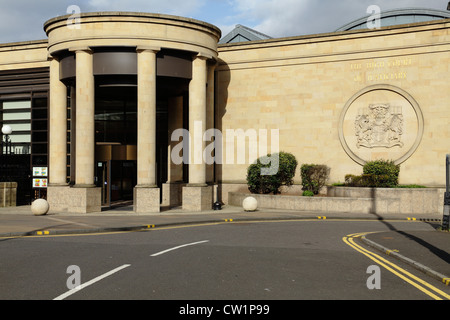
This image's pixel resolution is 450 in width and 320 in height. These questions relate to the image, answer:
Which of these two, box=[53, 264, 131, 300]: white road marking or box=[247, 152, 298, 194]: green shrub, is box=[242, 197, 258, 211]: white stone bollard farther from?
box=[53, 264, 131, 300]: white road marking

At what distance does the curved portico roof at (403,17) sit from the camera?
4791 centimetres

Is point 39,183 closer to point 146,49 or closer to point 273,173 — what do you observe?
point 146,49

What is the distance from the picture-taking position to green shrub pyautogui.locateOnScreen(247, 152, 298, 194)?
100 feet

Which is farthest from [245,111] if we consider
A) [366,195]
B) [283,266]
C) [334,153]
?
[283,266]

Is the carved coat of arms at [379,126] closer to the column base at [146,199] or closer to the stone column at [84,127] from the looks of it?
the column base at [146,199]

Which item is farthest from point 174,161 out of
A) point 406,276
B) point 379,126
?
point 406,276

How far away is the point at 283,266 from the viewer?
1130 cm

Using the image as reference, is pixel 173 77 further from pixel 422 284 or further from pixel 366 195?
pixel 422 284

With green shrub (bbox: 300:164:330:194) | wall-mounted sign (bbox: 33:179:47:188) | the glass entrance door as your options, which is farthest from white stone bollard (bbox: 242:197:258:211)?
wall-mounted sign (bbox: 33:179:47:188)

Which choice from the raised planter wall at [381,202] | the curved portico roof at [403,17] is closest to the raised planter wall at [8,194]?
the raised planter wall at [381,202]

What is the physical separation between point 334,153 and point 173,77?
11530 millimetres

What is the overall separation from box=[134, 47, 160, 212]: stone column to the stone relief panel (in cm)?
1240

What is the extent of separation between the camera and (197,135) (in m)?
28.4

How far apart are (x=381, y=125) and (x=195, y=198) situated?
12.4 m
